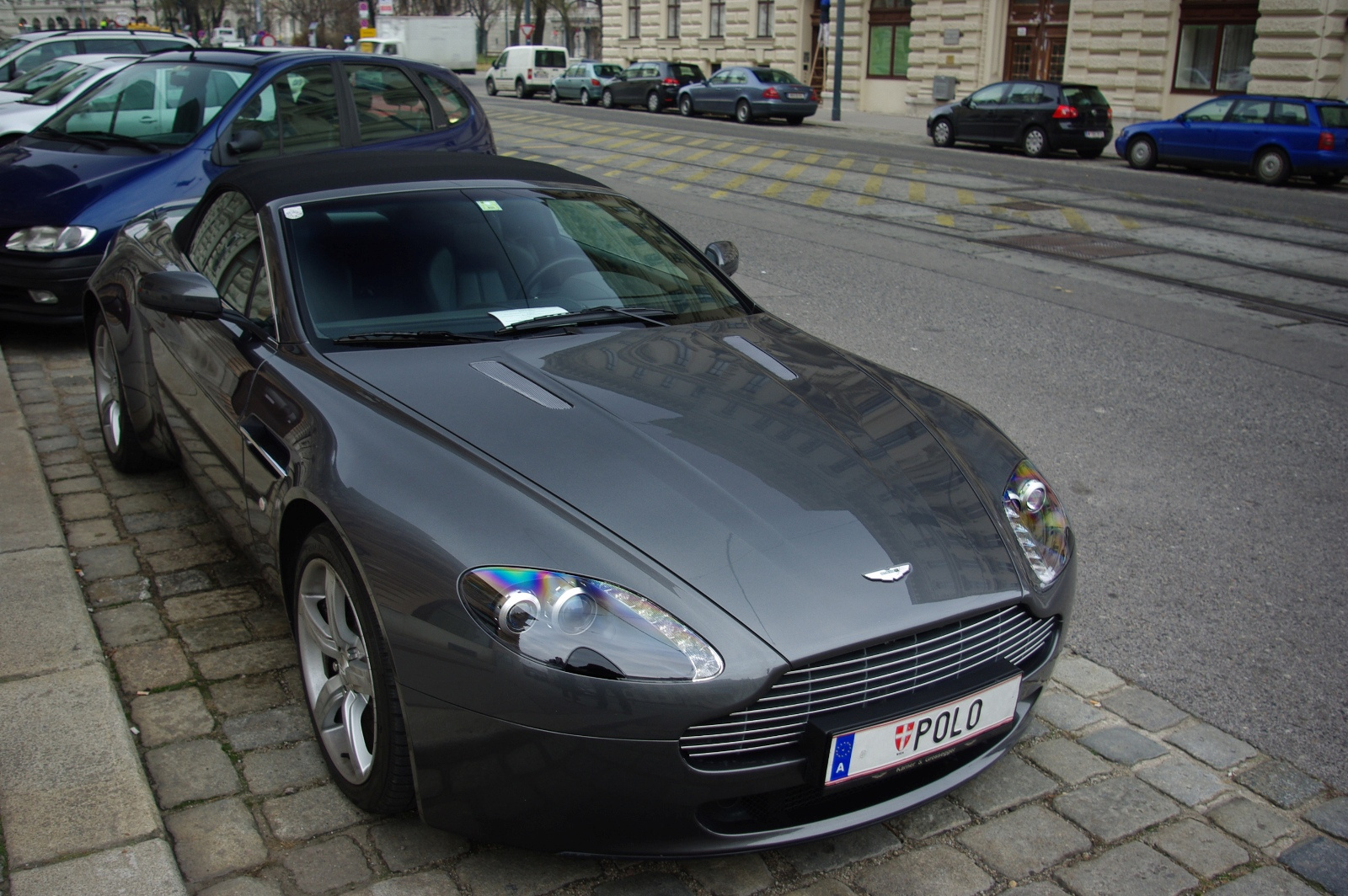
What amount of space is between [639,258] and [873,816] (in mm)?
2176

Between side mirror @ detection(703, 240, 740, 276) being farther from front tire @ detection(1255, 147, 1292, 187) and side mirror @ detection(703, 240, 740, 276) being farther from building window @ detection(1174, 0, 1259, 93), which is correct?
building window @ detection(1174, 0, 1259, 93)

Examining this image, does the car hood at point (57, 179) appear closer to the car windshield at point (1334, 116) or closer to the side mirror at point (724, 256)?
the side mirror at point (724, 256)

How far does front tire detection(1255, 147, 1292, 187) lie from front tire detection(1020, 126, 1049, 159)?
4.66 meters

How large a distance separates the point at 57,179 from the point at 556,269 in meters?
4.59

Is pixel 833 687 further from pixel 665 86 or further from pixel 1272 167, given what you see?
pixel 665 86

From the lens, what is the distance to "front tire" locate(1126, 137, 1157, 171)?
830 inches

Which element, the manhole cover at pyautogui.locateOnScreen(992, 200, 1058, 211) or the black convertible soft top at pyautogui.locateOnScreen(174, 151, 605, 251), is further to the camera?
the manhole cover at pyautogui.locateOnScreen(992, 200, 1058, 211)

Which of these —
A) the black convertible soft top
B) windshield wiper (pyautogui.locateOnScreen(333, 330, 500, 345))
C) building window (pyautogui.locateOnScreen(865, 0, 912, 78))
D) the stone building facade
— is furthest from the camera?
building window (pyautogui.locateOnScreen(865, 0, 912, 78))

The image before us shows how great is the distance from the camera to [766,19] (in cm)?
4144

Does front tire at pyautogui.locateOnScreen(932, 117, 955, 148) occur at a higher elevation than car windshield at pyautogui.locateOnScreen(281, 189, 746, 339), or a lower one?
lower

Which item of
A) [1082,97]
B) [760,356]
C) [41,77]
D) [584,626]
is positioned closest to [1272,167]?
[1082,97]

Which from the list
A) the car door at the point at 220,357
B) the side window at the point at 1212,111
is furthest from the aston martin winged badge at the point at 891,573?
the side window at the point at 1212,111

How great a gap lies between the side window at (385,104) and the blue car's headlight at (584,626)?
6.38 m

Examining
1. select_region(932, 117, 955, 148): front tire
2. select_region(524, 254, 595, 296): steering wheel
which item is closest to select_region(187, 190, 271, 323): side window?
select_region(524, 254, 595, 296): steering wheel
